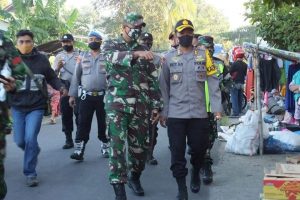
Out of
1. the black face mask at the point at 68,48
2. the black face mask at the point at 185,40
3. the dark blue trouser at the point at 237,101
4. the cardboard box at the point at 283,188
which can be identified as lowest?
the cardboard box at the point at 283,188

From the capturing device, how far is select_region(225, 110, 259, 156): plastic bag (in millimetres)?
8375

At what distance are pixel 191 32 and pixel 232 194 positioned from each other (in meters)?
2.01

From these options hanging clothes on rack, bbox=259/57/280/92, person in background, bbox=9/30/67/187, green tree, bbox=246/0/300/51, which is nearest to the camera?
person in background, bbox=9/30/67/187

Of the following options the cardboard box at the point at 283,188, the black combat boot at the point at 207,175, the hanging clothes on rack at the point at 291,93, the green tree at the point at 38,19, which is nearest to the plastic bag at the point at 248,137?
the hanging clothes on rack at the point at 291,93

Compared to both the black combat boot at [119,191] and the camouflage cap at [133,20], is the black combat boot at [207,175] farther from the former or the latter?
the camouflage cap at [133,20]

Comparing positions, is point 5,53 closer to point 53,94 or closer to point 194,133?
point 194,133

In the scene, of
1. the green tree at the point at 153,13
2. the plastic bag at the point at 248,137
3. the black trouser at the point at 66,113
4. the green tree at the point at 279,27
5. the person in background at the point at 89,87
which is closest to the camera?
the person in background at the point at 89,87

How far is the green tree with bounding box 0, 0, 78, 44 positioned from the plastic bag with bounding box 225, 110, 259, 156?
37.3 feet

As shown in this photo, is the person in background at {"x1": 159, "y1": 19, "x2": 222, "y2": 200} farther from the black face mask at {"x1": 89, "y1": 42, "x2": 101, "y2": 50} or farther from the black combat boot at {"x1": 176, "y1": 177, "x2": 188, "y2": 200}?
the black face mask at {"x1": 89, "y1": 42, "x2": 101, "y2": 50}

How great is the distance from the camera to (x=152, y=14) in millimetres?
42781

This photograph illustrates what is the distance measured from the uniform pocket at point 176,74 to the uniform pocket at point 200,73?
0.59ft

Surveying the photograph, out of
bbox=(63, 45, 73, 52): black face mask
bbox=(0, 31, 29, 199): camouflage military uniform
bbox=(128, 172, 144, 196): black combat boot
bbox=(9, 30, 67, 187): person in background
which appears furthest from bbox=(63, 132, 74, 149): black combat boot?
bbox=(0, 31, 29, 199): camouflage military uniform

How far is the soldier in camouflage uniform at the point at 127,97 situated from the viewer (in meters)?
5.40

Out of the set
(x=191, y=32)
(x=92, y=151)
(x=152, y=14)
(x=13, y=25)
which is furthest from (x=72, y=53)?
(x=152, y=14)
